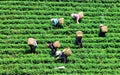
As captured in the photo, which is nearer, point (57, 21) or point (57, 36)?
point (57, 36)

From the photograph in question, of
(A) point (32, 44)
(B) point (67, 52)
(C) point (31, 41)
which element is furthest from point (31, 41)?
(B) point (67, 52)

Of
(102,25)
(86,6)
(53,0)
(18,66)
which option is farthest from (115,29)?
(18,66)

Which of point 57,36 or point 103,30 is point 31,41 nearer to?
point 57,36

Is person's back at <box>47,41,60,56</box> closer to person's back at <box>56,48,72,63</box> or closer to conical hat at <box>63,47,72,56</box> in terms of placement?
person's back at <box>56,48,72,63</box>

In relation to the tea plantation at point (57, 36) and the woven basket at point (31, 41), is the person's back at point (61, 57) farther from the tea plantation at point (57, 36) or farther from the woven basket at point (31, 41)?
the woven basket at point (31, 41)

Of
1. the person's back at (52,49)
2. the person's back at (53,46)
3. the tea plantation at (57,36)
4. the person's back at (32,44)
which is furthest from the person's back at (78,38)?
the person's back at (32,44)

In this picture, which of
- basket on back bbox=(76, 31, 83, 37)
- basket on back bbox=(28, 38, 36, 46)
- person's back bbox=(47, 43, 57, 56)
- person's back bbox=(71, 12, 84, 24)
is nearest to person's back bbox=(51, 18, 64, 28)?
person's back bbox=(71, 12, 84, 24)

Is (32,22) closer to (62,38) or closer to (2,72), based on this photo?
(62,38)

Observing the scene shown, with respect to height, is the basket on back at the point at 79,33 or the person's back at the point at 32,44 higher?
the basket on back at the point at 79,33
